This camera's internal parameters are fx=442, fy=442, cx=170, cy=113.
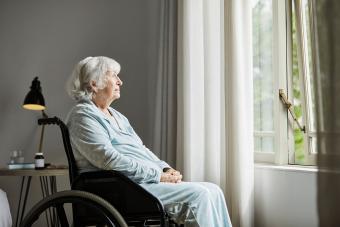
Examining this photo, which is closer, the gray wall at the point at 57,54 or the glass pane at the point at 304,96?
the glass pane at the point at 304,96

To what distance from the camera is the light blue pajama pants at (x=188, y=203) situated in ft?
5.82

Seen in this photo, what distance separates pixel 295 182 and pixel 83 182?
3.59 feet

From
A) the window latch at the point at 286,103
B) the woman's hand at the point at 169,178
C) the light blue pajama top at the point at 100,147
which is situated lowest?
the woman's hand at the point at 169,178

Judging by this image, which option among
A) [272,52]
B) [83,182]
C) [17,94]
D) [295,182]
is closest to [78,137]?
[83,182]

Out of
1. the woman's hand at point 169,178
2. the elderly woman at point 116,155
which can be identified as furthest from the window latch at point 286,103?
the woman's hand at point 169,178

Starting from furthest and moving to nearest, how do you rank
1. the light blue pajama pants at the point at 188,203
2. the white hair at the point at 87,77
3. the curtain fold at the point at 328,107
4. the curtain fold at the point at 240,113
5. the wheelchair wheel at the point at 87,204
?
the curtain fold at the point at 240,113 < the white hair at the point at 87,77 < the light blue pajama pants at the point at 188,203 < the wheelchair wheel at the point at 87,204 < the curtain fold at the point at 328,107

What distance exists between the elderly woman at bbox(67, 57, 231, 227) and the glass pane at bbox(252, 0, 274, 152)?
0.79 metres

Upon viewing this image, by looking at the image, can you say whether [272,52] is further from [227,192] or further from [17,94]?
[17,94]

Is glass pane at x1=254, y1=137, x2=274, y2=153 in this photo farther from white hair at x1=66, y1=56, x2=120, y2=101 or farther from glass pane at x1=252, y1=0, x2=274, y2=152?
white hair at x1=66, y1=56, x2=120, y2=101

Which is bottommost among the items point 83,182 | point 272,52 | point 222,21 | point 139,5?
point 83,182

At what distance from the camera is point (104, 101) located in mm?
2145

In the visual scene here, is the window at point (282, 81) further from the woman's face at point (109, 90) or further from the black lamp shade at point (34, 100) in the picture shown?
the black lamp shade at point (34, 100)

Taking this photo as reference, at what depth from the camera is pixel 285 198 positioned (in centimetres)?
230

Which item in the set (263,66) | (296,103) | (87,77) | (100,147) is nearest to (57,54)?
(87,77)
